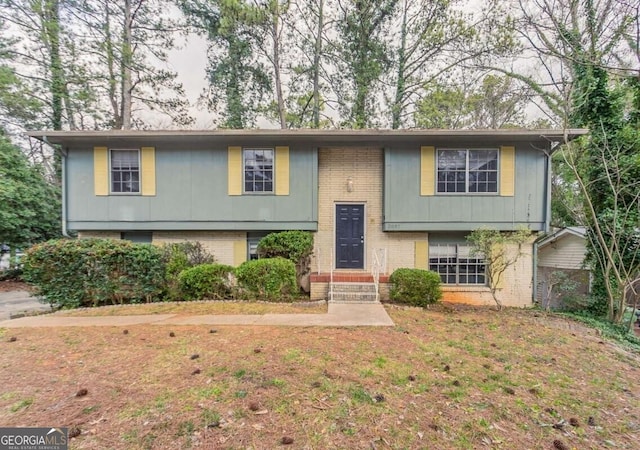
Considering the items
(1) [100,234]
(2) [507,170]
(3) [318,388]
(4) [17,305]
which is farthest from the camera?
(1) [100,234]

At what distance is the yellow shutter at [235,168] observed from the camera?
862cm

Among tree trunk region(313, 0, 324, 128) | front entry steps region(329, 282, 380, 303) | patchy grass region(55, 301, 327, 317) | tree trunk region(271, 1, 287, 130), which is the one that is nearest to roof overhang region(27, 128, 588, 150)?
front entry steps region(329, 282, 380, 303)

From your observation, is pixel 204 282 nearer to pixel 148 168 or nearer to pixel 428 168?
pixel 148 168

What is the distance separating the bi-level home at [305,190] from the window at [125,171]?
32 millimetres

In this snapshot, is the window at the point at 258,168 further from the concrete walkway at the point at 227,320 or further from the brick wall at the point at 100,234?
the brick wall at the point at 100,234

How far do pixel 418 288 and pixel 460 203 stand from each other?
10.8 ft

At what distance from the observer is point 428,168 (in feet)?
28.0

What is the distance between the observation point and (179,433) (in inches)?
92.1

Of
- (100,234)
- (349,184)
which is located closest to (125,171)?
(100,234)

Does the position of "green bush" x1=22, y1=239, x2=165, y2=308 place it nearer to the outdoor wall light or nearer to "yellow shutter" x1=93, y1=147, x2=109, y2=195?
"yellow shutter" x1=93, y1=147, x2=109, y2=195

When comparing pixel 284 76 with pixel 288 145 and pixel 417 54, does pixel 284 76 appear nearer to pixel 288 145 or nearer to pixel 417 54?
pixel 417 54

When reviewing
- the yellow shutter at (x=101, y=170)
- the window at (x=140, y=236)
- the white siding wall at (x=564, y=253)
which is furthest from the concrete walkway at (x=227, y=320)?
the white siding wall at (x=564, y=253)

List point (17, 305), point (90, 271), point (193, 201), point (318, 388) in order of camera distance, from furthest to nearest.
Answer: point (193, 201) → point (17, 305) → point (90, 271) → point (318, 388)

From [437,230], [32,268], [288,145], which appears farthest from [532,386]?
[32,268]
